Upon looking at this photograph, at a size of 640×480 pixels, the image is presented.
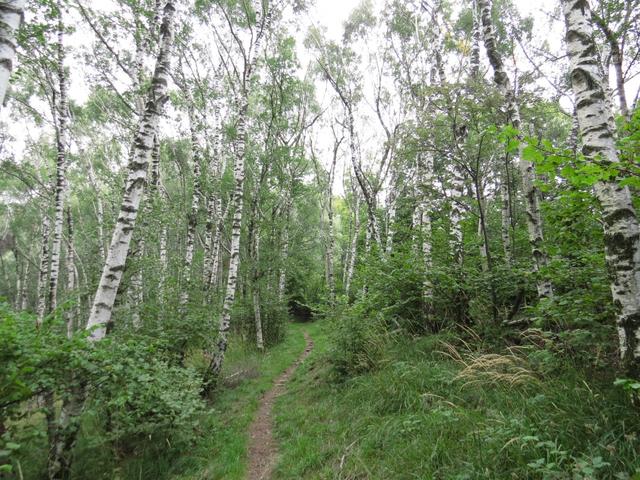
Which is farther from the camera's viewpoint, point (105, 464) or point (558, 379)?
point (105, 464)

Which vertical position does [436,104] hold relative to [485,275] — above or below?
above

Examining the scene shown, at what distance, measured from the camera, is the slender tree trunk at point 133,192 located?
4.23 metres

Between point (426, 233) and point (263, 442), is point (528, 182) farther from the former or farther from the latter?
point (263, 442)

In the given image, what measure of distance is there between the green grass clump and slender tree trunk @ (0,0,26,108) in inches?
208

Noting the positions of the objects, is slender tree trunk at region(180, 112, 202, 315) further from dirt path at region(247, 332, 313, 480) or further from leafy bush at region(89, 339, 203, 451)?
dirt path at region(247, 332, 313, 480)

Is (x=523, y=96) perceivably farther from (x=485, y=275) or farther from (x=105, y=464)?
(x=105, y=464)

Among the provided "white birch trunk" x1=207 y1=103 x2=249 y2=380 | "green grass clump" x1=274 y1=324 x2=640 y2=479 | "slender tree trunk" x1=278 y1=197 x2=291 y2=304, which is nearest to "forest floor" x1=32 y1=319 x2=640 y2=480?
"green grass clump" x1=274 y1=324 x2=640 y2=479

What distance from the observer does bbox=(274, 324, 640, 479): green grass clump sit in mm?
2195

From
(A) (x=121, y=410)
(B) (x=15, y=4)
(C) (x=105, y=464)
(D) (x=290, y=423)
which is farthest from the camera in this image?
(D) (x=290, y=423)

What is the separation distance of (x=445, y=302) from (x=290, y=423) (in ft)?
12.4

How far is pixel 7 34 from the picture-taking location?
285 centimetres

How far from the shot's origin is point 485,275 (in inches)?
200

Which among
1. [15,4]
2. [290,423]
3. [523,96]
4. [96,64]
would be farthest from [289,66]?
[290,423]

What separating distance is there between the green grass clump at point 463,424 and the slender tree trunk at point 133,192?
340 cm
